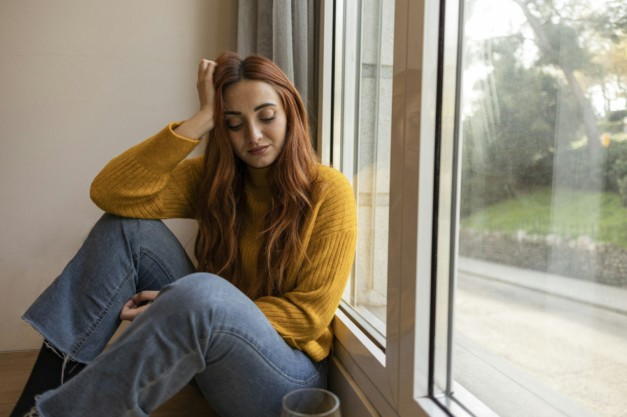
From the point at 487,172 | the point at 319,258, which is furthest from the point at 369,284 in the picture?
the point at 487,172

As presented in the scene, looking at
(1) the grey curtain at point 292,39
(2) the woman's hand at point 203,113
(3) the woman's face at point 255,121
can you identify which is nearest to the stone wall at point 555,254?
(3) the woman's face at point 255,121

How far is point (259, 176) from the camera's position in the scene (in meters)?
1.45

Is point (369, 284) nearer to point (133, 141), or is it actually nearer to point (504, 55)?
point (504, 55)

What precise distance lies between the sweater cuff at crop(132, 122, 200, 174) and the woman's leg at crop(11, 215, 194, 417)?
155 millimetres

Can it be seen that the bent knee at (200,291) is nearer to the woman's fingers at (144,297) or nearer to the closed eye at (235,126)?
the woman's fingers at (144,297)

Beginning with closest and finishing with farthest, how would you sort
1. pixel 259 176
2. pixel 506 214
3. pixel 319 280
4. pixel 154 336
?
pixel 506 214 < pixel 154 336 < pixel 319 280 < pixel 259 176

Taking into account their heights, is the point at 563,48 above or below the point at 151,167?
above

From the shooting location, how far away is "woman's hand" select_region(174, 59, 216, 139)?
4.42 ft

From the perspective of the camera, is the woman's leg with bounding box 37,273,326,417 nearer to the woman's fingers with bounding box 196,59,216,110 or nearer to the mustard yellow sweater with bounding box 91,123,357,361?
the mustard yellow sweater with bounding box 91,123,357,361

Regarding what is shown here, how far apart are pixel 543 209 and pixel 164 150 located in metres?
0.94

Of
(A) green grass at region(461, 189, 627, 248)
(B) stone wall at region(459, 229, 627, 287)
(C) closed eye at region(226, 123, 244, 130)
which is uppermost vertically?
(C) closed eye at region(226, 123, 244, 130)

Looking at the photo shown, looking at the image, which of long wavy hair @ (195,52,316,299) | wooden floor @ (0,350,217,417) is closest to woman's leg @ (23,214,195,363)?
long wavy hair @ (195,52,316,299)

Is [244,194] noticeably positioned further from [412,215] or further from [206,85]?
[412,215]

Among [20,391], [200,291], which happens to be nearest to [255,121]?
[200,291]
